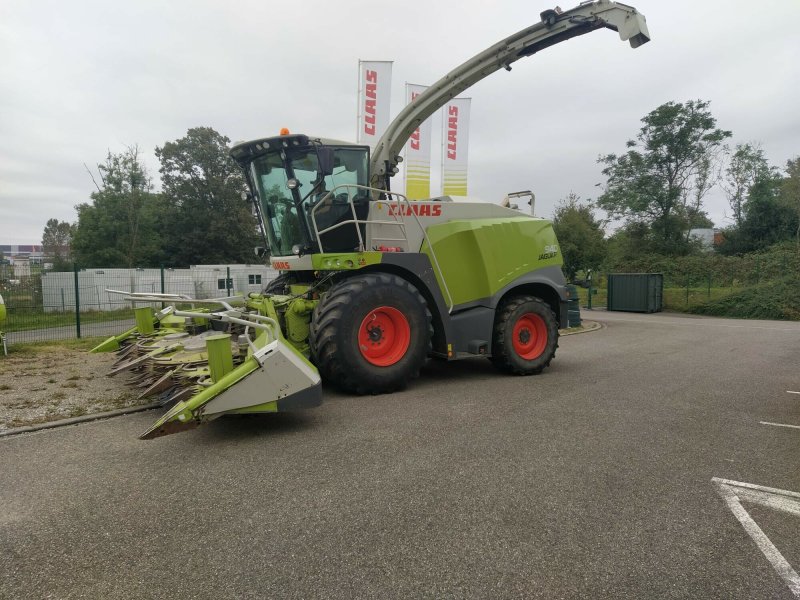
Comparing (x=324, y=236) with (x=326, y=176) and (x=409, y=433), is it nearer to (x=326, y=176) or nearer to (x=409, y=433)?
(x=326, y=176)

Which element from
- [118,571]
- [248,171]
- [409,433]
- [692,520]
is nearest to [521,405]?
[409,433]

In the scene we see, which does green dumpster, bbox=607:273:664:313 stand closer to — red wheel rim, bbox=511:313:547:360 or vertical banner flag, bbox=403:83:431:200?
vertical banner flag, bbox=403:83:431:200

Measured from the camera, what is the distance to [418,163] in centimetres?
1542

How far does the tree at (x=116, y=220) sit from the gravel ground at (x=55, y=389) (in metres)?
27.5

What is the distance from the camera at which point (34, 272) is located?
11.2 meters

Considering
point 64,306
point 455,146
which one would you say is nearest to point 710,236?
point 455,146

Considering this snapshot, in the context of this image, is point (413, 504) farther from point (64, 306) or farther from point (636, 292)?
point (636, 292)

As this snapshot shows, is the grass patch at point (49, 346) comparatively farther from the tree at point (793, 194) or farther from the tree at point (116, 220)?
the tree at point (793, 194)

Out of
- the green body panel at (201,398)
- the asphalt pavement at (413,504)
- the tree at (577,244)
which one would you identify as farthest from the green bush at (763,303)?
the green body panel at (201,398)

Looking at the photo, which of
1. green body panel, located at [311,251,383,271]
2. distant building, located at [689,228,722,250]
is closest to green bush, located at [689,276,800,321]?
green body panel, located at [311,251,383,271]

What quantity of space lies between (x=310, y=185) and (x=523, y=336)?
12.3 feet

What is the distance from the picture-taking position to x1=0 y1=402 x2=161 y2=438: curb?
4.23m

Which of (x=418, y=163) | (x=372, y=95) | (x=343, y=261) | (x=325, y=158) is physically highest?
(x=372, y=95)

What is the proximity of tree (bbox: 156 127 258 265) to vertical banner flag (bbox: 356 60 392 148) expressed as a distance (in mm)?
26584
